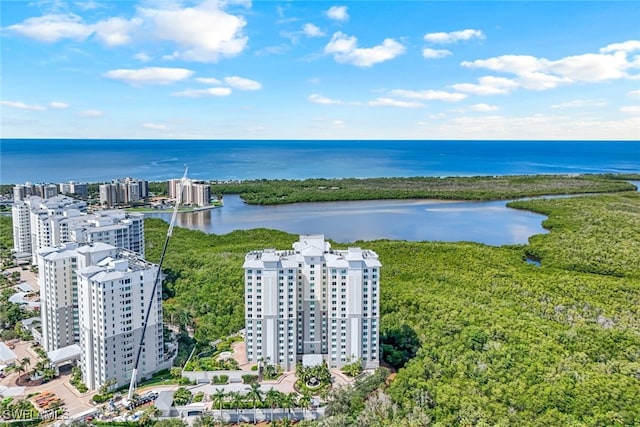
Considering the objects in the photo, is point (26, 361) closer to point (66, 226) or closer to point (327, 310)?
point (327, 310)

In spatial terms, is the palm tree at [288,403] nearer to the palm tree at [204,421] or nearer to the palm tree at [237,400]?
the palm tree at [237,400]

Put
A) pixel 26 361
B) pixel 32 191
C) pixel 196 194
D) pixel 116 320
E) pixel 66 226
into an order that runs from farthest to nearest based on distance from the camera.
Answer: pixel 196 194, pixel 32 191, pixel 66 226, pixel 26 361, pixel 116 320

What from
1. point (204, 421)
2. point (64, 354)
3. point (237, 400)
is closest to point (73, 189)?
point (64, 354)

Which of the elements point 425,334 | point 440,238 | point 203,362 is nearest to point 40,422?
point 203,362

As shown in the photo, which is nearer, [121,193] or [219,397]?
[219,397]

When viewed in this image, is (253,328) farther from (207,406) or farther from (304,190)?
(304,190)

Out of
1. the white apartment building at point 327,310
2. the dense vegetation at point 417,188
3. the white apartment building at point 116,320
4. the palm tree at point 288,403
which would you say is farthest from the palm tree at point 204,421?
the dense vegetation at point 417,188
